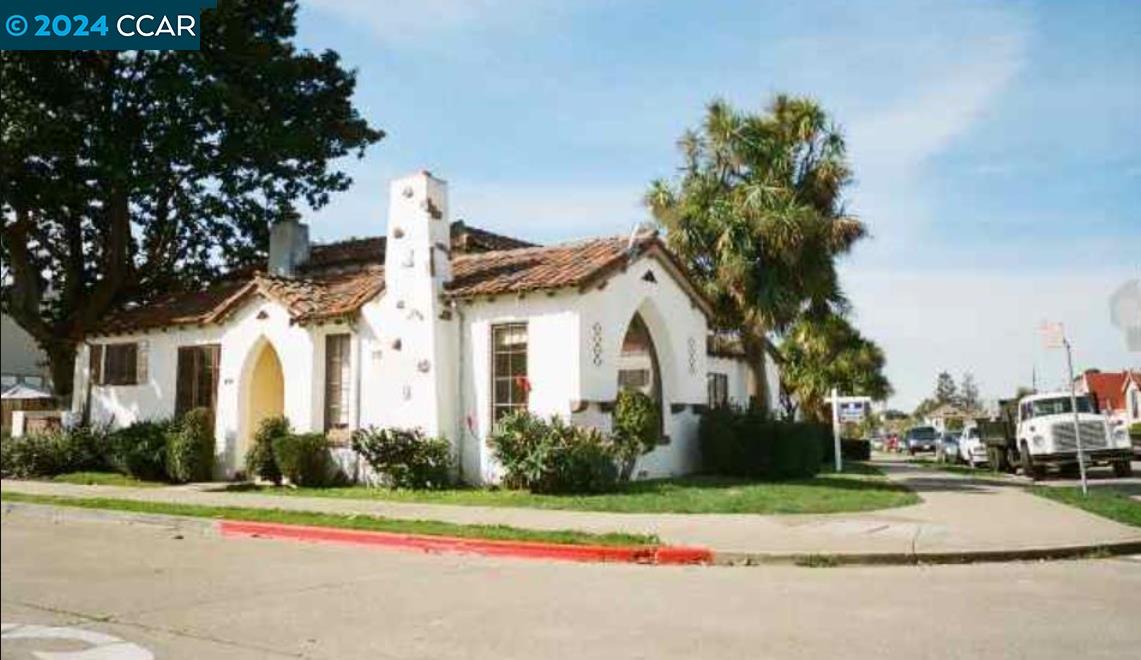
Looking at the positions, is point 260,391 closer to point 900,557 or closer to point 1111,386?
point 900,557

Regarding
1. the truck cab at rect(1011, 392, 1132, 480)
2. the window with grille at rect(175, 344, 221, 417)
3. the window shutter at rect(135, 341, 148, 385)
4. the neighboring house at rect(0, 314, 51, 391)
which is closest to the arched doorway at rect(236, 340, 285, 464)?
the window with grille at rect(175, 344, 221, 417)

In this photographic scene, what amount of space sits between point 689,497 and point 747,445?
18.7 feet

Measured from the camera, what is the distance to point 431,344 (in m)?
18.6

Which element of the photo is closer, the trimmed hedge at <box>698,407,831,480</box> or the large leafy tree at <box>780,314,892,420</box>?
the trimmed hedge at <box>698,407,831,480</box>

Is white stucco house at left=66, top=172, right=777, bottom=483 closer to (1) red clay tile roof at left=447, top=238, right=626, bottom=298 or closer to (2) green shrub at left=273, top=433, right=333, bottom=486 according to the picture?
(1) red clay tile roof at left=447, top=238, right=626, bottom=298

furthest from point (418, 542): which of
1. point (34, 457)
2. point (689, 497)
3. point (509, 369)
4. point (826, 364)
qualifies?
point (826, 364)

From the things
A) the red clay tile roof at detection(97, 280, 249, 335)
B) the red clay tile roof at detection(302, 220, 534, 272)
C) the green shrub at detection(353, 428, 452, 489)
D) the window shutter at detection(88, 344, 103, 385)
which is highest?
the red clay tile roof at detection(302, 220, 534, 272)

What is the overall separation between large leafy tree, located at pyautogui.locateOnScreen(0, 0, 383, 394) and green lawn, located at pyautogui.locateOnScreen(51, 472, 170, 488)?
15.8 feet

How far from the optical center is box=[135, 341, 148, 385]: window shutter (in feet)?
76.5

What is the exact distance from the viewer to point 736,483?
19.2 m

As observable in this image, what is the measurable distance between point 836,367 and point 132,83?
2510 cm

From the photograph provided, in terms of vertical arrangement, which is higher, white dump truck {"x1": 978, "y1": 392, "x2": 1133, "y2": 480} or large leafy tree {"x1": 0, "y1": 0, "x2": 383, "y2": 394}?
large leafy tree {"x1": 0, "y1": 0, "x2": 383, "y2": 394}

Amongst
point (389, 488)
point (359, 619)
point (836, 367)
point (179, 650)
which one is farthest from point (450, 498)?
point (836, 367)

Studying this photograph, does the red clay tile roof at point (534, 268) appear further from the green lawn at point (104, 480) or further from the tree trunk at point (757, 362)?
the tree trunk at point (757, 362)
